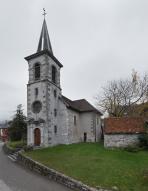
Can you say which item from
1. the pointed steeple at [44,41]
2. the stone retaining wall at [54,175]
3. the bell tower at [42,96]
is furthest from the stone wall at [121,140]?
the pointed steeple at [44,41]

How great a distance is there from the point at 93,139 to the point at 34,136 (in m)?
10.8

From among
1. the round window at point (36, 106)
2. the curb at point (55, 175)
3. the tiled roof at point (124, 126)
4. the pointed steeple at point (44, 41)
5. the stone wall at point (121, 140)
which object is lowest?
the curb at point (55, 175)

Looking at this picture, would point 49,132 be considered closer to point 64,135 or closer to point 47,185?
point 64,135

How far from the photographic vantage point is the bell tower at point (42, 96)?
2666cm

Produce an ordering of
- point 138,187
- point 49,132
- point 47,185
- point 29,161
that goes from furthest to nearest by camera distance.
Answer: point 49,132 < point 29,161 < point 47,185 < point 138,187

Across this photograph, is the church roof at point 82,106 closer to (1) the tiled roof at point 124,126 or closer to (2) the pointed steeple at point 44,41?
(2) the pointed steeple at point 44,41

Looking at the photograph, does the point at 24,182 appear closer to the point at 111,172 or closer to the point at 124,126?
the point at 111,172

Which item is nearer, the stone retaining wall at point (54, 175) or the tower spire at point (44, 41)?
the stone retaining wall at point (54, 175)

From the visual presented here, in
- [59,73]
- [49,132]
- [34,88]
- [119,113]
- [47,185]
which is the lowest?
[47,185]

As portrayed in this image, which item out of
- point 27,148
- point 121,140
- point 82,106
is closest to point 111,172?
point 121,140

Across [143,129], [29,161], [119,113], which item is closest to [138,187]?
[29,161]

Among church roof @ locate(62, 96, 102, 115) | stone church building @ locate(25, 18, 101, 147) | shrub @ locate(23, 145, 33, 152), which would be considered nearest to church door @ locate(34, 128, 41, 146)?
stone church building @ locate(25, 18, 101, 147)

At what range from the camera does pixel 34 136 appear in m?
27.2

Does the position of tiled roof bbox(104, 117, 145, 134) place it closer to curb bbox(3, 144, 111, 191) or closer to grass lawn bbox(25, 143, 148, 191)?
grass lawn bbox(25, 143, 148, 191)
